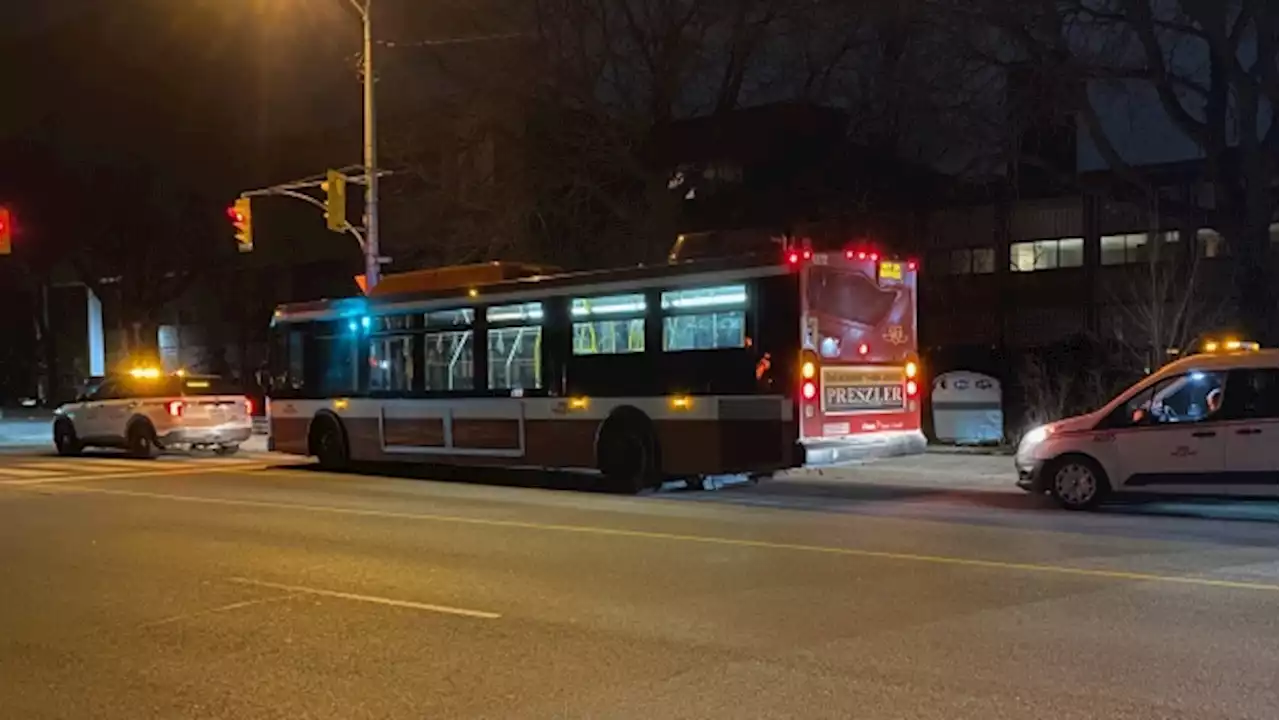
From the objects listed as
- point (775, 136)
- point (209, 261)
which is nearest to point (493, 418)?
point (775, 136)

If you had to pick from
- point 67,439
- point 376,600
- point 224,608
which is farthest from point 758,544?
point 67,439

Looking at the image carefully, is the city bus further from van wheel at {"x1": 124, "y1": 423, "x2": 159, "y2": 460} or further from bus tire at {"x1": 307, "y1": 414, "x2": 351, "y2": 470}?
van wheel at {"x1": 124, "y1": 423, "x2": 159, "y2": 460}

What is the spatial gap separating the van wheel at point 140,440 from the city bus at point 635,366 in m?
5.96

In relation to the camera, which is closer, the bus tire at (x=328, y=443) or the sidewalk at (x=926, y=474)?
the sidewalk at (x=926, y=474)

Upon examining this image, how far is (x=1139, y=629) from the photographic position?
7.70 metres

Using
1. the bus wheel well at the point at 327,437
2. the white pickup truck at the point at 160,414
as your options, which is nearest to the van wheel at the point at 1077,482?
the bus wheel well at the point at 327,437

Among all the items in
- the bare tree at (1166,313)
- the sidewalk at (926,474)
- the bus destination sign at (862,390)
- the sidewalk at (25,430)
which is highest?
the bare tree at (1166,313)

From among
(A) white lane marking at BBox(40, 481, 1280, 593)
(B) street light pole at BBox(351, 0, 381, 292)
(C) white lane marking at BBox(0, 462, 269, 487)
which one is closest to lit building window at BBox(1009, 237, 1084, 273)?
(B) street light pole at BBox(351, 0, 381, 292)

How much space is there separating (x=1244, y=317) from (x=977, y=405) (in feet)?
15.3

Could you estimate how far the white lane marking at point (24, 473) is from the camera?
67.5ft

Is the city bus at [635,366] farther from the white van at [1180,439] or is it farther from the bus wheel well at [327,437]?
the white van at [1180,439]

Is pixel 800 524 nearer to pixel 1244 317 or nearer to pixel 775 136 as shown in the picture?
pixel 1244 317

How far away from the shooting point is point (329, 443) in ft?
69.7

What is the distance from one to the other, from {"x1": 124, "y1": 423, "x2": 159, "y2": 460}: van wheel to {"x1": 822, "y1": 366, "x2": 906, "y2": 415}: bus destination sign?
1559cm
